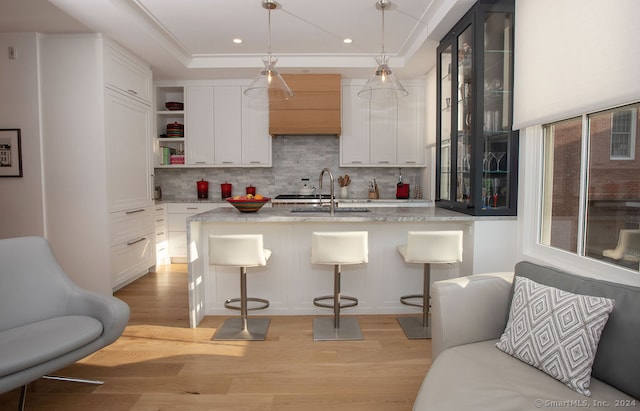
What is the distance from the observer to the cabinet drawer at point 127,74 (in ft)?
13.1

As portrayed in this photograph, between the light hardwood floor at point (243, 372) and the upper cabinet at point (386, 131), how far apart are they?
2.85 meters

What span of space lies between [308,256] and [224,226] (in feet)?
2.49

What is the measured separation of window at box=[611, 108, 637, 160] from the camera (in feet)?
6.23

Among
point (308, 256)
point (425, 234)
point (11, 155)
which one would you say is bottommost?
point (308, 256)

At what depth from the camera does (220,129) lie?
5566mm

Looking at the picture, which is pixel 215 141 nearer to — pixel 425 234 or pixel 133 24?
pixel 133 24

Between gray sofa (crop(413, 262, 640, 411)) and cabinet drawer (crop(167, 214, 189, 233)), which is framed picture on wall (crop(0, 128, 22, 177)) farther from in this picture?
gray sofa (crop(413, 262, 640, 411))

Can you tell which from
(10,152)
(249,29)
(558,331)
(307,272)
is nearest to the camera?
(558,331)

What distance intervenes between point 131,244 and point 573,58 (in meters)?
4.37

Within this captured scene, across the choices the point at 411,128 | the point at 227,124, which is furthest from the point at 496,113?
the point at 227,124

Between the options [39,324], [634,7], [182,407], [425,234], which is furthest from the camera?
[425,234]

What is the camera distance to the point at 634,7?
67.2 inches

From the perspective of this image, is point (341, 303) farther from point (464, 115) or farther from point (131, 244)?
point (131, 244)

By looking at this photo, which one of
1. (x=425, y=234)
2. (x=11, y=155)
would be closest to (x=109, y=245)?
(x=11, y=155)
